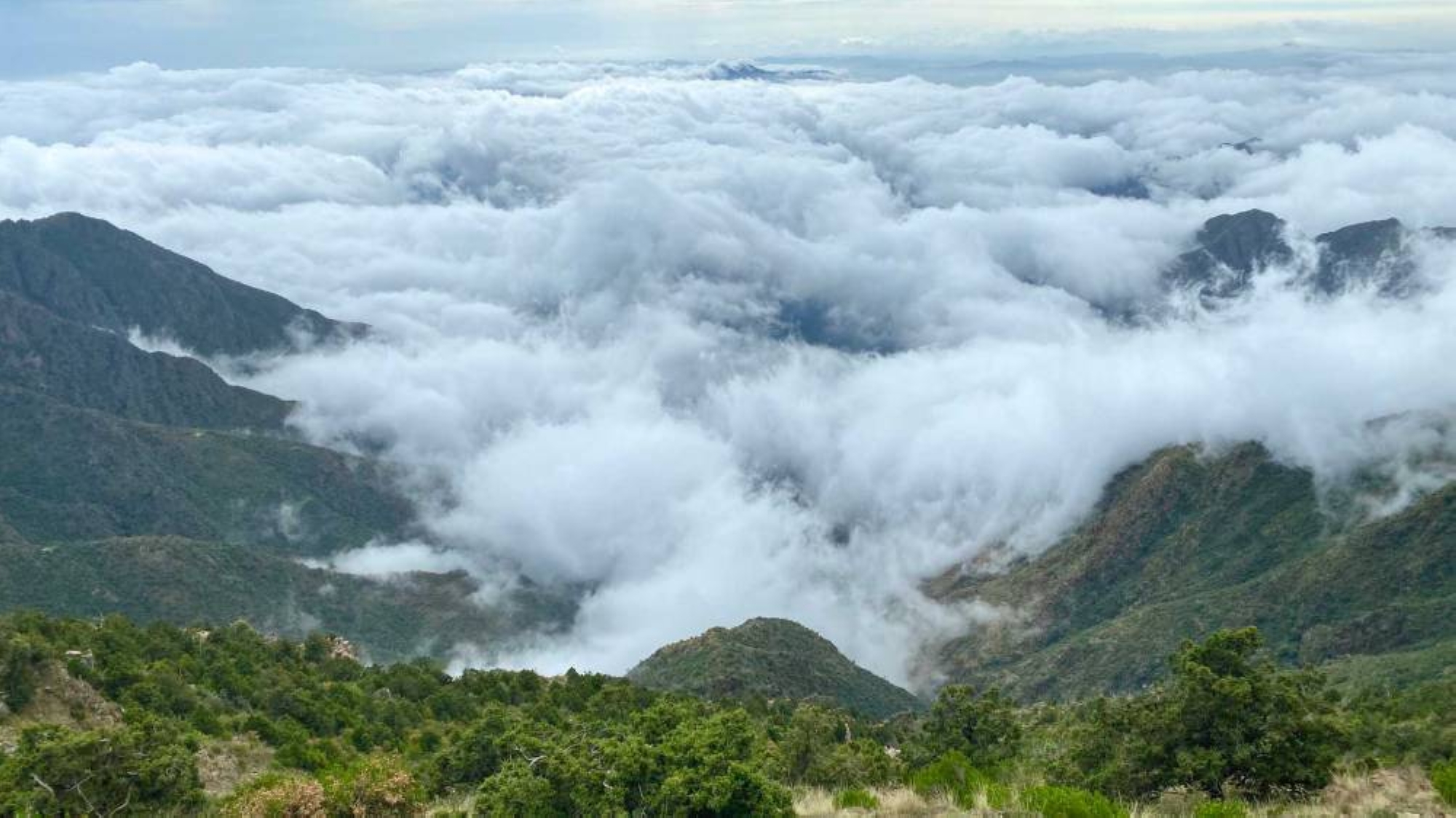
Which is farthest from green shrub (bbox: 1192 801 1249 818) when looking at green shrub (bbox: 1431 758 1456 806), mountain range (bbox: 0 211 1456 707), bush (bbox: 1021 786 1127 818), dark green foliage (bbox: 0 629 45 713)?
mountain range (bbox: 0 211 1456 707)

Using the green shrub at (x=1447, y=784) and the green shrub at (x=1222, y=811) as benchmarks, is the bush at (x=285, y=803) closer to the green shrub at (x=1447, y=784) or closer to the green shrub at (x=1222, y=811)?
the green shrub at (x=1222, y=811)

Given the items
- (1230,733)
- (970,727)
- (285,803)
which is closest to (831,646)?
(970,727)

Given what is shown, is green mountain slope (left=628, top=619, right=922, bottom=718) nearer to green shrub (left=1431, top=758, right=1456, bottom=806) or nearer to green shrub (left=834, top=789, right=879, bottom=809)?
green shrub (left=834, top=789, right=879, bottom=809)

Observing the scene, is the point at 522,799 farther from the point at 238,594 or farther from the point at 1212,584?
the point at 1212,584

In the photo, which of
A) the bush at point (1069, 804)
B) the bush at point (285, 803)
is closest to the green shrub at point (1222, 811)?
the bush at point (1069, 804)

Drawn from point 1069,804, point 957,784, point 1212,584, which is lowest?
point 1212,584

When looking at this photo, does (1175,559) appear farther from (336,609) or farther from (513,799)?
(513,799)

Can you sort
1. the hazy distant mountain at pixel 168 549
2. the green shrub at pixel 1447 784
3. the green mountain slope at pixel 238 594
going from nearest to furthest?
the green shrub at pixel 1447 784 → the green mountain slope at pixel 238 594 → the hazy distant mountain at pixel 168 549

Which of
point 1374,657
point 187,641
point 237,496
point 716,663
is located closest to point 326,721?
point 187,641
